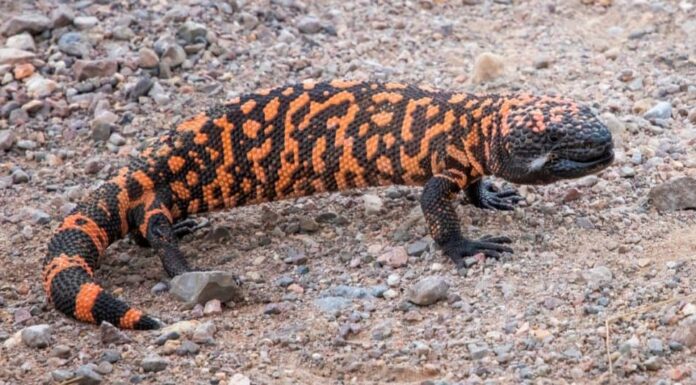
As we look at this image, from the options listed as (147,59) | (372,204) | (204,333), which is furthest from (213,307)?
(147,59)

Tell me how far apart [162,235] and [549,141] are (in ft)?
5.30

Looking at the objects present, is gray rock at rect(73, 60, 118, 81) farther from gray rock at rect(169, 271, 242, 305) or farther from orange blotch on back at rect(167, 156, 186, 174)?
gray rock at rect(169, 271, 242, 305)

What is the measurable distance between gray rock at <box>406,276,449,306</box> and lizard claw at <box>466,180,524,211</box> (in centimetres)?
90

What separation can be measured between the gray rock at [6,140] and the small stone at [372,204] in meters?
1.86

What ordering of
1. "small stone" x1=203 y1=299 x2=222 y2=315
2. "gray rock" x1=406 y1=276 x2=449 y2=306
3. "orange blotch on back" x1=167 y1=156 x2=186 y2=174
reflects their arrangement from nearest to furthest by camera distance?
"gray rock" x1=406 y1=276 x2=449 y2=306 → "small stone" x1=203 y1=299 x2=222 y2=315 → "orange blotch on back" x1=167 y1=156 x2=186 y2=174

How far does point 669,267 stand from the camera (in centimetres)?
378

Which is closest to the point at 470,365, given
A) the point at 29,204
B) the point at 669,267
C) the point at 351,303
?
the point at 351,303

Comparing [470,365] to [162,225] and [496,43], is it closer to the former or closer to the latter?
[162,225]

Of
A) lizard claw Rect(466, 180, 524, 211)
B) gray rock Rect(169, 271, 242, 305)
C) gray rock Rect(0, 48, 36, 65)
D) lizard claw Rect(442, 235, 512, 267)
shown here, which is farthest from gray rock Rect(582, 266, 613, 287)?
gray rock Rect(0, 48, 36, 65)

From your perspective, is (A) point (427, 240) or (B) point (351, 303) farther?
(A) point (427, 240)

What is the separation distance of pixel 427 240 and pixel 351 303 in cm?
58

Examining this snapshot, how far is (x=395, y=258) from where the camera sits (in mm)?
4184

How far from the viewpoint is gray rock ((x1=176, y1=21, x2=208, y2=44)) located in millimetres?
5980

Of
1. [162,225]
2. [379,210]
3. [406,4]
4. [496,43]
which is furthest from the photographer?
[406,4]
